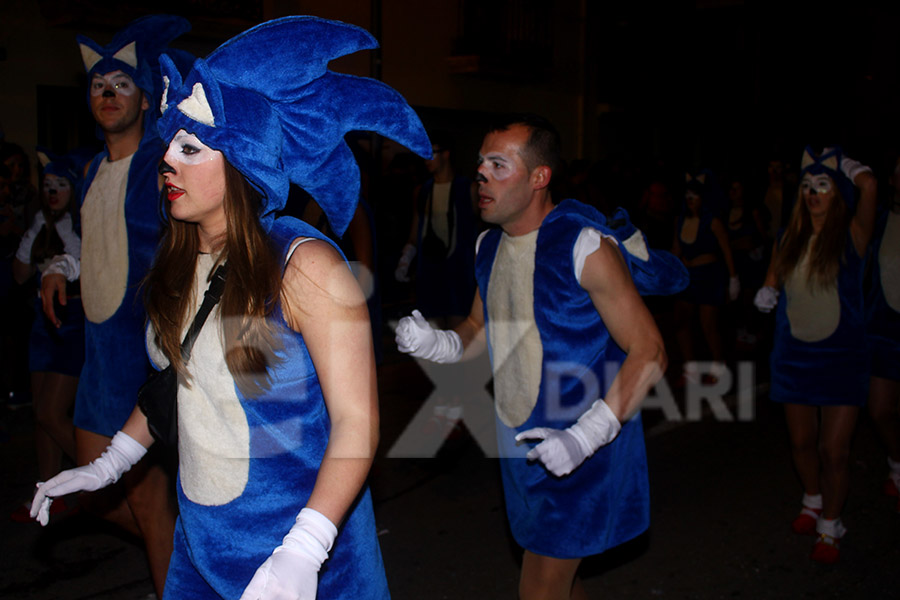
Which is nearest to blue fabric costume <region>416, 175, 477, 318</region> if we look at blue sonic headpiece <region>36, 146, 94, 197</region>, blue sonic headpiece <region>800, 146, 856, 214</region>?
blue sonic headpiece <region>36, 146, 94, 197</region>

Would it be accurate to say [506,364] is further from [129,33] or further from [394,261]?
[394,261]

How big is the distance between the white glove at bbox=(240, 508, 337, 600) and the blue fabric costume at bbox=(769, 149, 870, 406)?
3.27 m

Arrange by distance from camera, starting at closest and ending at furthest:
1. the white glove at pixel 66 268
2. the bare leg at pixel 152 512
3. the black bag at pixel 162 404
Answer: the black bag at pixel 162 404 → the bare leg at pixel 152 512 → the white glove at pixel 66 268

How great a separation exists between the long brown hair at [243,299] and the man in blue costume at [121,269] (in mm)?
1244

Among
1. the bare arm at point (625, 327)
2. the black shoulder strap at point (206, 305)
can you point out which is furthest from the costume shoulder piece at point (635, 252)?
the black shoulder strap at point (206, 305)

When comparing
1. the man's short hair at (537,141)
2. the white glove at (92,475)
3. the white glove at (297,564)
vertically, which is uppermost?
the man's short hair at (537,141)

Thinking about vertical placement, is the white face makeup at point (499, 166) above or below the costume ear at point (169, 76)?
below

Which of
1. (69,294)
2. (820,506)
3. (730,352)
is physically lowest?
(730,352)

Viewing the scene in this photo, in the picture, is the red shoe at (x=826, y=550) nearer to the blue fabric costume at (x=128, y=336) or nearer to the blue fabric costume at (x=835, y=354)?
the blue fabric costume at (x=835, y=354)

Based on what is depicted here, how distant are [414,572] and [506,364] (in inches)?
64.0

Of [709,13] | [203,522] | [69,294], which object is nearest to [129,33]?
[69,294]

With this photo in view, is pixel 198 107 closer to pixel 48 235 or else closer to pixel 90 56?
pixel 90 56

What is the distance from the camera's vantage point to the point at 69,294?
443 cm

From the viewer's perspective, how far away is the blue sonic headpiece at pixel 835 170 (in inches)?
171
